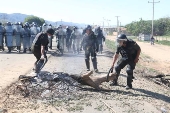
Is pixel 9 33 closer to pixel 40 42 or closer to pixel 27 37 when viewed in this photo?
pixel 27 37

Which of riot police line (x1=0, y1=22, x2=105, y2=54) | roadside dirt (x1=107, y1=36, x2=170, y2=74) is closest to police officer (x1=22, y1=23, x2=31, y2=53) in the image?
riot police line (x1=0, y1=22, x2=105, y2=54)

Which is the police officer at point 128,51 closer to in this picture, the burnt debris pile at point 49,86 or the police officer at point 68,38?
the burnt debris pile at point 49,86

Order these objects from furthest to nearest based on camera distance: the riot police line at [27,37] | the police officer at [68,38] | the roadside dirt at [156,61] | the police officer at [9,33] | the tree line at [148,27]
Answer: the tree line at [148,27] → the roadside dirt at [156,61] → the police officer at [68,38] → the riot police line at [27,37] → the police officer at [9,33]

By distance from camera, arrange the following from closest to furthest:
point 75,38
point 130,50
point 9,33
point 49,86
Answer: point 49,86
point 130,50
point 9,33
point 75,38

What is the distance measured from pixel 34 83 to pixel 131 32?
76.0 metres

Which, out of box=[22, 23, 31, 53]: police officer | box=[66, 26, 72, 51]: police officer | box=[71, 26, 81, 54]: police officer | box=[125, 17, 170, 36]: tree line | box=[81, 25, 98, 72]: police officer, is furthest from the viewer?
box=[125, 17, 170, 36]: tree line

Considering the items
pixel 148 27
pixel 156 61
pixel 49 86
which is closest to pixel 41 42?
pixel 49 86

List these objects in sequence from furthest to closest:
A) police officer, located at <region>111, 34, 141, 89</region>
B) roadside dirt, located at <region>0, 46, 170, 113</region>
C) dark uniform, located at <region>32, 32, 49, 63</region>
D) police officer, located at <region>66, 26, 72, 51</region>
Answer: police officer, located at <region>66, 26, 72, 51</region>
dark uniform, located at <region>32, 32, 49, 63</region>
police officer, located at <region>111, 34, 141, 89</region>
roadside dirt, located at <region>0, 46, 170, 113</region>

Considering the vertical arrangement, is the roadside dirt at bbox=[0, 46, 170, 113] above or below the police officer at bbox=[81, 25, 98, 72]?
below

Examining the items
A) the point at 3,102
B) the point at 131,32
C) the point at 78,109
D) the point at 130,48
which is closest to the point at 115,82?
the point at 130,48

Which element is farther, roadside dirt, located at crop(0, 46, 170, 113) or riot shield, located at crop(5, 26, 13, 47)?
riot shield, located at crop(5, 26, 13, 47)

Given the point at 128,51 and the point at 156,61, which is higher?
the point at 128,51

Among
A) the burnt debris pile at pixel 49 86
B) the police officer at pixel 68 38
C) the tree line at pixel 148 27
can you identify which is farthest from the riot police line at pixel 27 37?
the tree line at pixel 148 27

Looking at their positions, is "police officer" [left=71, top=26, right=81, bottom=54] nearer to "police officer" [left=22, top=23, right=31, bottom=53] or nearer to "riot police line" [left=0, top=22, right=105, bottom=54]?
"riot police line" [left=0, top=22, right=105, bottom=54]
